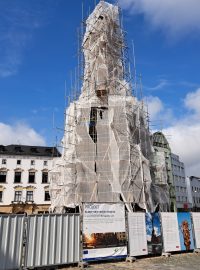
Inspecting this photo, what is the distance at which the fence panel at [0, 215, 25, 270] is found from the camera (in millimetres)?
8805

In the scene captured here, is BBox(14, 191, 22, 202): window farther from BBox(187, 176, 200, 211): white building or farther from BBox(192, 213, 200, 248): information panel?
BBox(187, 176, 200, 211): white building

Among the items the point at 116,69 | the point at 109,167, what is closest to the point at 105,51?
the point at 116,69

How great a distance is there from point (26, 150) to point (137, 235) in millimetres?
37233

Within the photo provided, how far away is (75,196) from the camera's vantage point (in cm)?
2194

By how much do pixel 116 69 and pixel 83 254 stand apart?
2232 cm

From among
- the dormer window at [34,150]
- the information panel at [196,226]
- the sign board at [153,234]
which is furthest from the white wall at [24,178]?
the sign board at [153,234]

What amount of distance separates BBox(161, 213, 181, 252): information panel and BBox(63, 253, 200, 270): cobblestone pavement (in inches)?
20.1

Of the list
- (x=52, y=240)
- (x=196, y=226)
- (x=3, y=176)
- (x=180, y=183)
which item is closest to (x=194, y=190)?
(x=180, y=183)

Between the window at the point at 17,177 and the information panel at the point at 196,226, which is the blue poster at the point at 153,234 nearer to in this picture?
the information panel at the point at 196,226

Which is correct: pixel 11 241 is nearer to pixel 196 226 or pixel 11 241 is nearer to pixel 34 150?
pixel 196 226

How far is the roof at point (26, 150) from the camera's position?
4378cm

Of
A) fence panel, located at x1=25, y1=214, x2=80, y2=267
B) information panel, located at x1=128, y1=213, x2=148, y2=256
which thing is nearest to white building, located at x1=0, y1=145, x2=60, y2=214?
information panel, located at x1=128, y1=213, x2=148, y2=256

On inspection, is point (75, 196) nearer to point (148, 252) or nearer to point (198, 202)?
point (148, 252)

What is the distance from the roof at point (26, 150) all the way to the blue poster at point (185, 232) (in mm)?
31679
